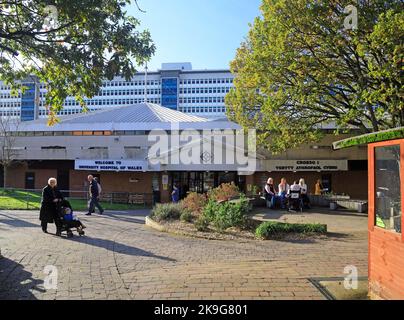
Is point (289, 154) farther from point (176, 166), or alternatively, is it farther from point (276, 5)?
point (276, 5)

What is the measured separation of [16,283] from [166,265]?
2.59 meters

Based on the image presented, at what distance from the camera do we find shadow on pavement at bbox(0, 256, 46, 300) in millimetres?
5705

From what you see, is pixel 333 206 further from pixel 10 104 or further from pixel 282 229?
pixel 10 104

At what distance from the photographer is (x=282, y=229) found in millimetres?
10609

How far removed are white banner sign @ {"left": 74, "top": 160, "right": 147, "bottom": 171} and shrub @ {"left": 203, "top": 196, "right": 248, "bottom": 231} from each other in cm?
1588

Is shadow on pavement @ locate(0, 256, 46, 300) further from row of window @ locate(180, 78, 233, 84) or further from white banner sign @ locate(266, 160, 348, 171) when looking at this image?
row of window @ locate(180, 78, 233, 84)

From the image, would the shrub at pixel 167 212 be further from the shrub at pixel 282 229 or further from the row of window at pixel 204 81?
the row of window at pixel 204 81

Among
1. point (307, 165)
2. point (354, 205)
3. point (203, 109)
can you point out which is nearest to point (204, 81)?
point (203, 109)

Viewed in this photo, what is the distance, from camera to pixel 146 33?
8555 mm

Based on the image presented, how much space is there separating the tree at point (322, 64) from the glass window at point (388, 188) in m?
8.43

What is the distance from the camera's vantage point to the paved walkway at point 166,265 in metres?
5.81

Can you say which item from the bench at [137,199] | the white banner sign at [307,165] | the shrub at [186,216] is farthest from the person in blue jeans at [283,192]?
the bench at [137,199]
